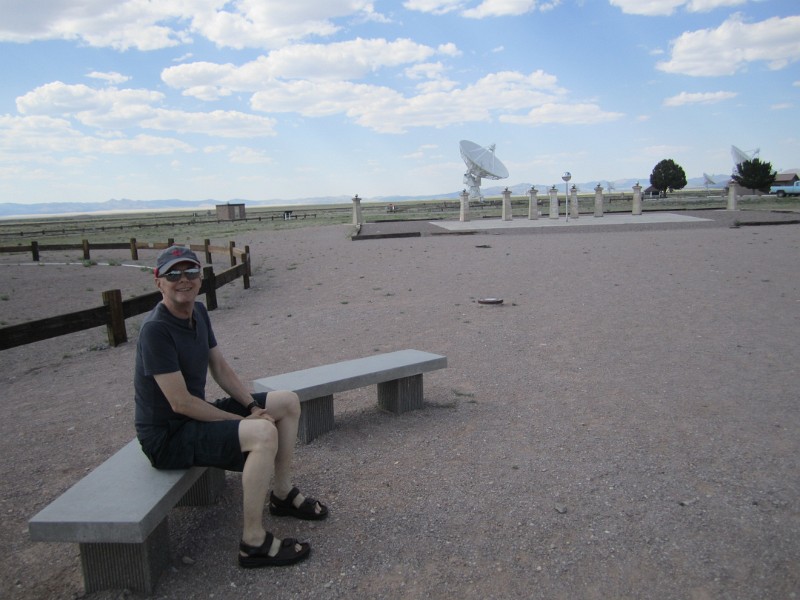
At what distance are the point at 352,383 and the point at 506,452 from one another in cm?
120

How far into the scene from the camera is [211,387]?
621cm

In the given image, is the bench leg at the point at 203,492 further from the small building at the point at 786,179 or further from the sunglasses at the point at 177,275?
the small building at the point at 786,179

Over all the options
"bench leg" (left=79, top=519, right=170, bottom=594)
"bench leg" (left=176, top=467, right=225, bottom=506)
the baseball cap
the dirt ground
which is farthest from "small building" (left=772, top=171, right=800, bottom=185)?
"bench leg" (left=79, top=519, right=170, bottom=594)

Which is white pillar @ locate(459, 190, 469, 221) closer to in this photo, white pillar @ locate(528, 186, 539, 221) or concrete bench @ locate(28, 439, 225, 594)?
white pillar @ locate(528, 186, 539, 221)

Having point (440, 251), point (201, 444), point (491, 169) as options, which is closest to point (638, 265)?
point (440, 251)

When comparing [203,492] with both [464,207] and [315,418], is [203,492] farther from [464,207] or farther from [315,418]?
[464,207]

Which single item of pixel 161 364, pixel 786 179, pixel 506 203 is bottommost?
pixel 161 364

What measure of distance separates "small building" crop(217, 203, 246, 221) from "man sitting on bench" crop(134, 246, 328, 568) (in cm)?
6328

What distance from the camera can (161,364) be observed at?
3.11m

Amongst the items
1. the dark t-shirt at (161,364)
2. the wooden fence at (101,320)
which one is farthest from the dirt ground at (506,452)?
the dark t-shirt at (161,364)

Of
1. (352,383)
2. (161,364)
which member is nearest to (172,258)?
(161,364)

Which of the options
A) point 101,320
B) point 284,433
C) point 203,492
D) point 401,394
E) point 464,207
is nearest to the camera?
point 284,433

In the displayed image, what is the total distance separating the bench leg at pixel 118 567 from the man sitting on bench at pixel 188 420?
0.41 meters

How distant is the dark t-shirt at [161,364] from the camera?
312 centimetres
